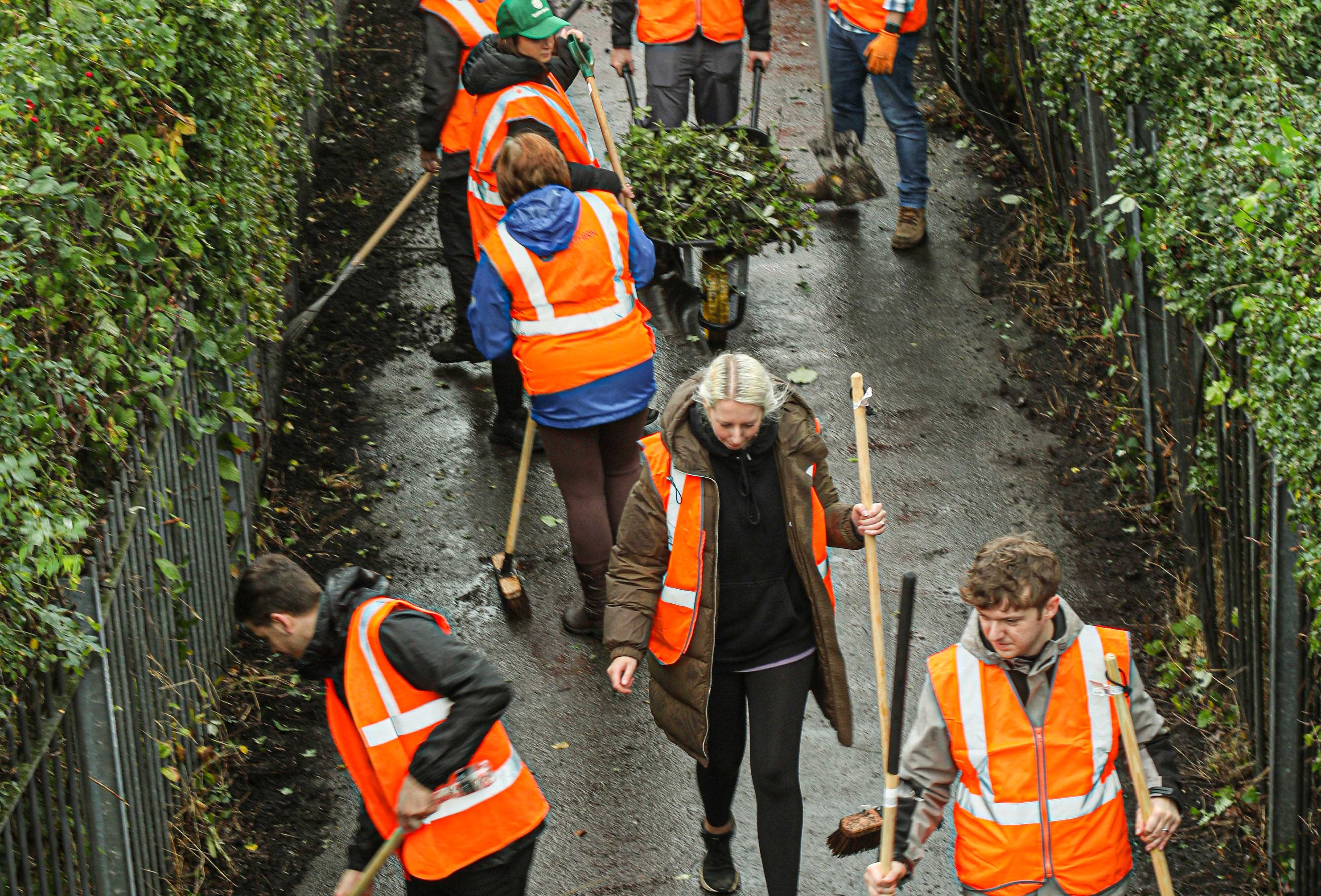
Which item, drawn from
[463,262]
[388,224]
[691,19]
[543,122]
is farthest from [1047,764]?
[691,19]

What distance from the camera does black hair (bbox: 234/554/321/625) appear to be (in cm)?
396

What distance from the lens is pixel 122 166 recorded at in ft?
15.9

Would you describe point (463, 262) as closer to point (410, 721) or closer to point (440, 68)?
point (440, 68)

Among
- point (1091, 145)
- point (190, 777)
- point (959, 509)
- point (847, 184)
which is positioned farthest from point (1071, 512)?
point (190, 777)

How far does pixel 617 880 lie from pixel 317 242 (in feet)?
18.1

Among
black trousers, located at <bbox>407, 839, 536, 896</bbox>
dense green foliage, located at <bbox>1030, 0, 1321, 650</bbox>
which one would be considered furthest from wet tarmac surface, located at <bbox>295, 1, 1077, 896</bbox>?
dense green foliage, located at <bbox>1030, 0, 1321, 650</bbox>

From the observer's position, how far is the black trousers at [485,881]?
163 inches

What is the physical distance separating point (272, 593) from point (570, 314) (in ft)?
7.70

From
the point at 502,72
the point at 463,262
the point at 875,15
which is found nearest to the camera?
the point at 502,72

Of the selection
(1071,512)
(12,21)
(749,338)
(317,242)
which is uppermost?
(12,21)

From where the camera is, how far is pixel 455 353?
843cm

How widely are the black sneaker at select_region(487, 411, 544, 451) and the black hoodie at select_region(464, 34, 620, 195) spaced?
1.44 m

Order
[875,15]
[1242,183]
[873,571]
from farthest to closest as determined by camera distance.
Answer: [875,15]
[1242,183]
[873,571]

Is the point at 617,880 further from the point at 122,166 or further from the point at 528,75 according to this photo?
the point at 528,75
